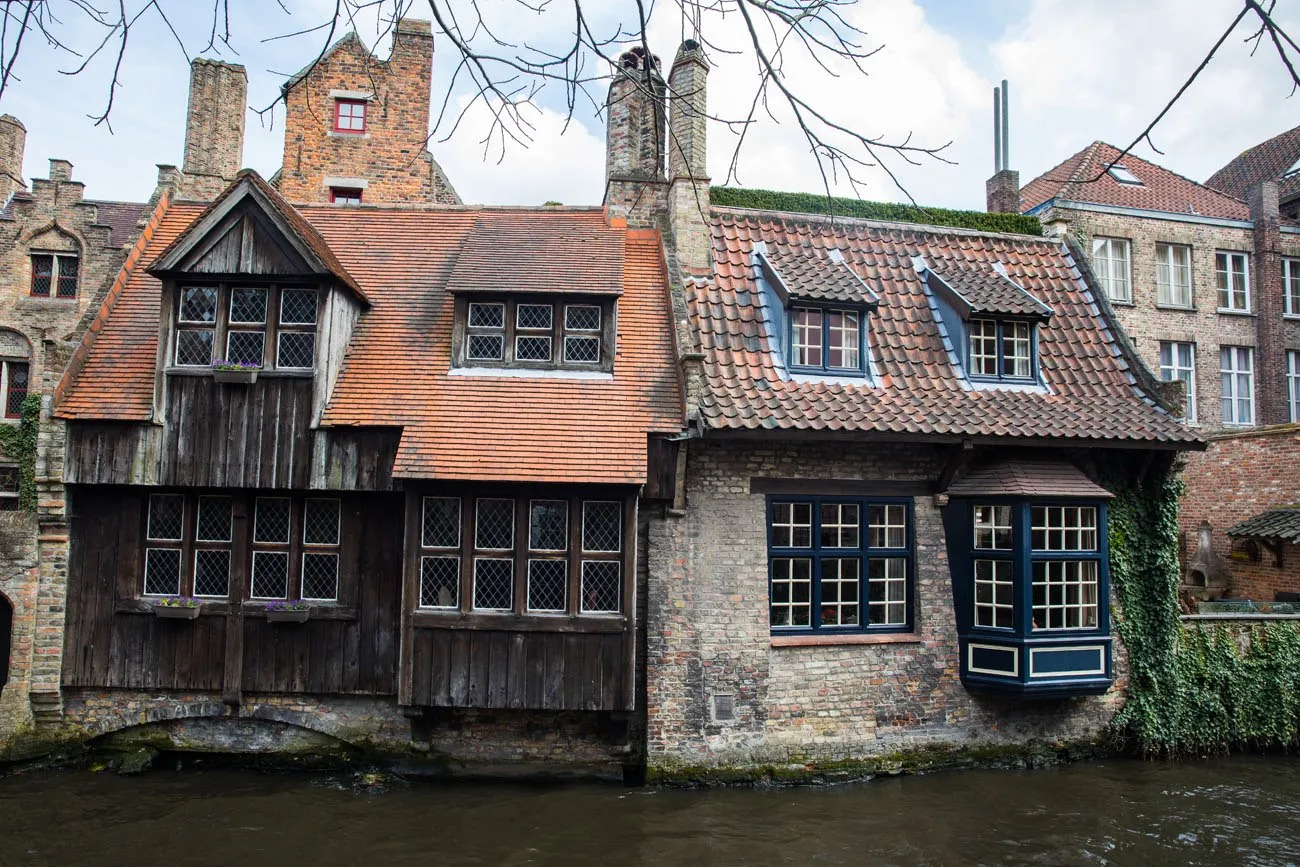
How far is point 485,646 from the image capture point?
33.4 ft

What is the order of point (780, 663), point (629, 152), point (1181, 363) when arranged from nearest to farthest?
1. point (780, 663)
2. point (629, 152)
3. point (1181, 363)

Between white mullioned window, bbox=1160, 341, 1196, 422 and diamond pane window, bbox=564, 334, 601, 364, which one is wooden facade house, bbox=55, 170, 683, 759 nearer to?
diamond pane window, bbox=564, 334, 601, 364

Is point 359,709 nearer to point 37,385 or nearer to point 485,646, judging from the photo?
point 485,646

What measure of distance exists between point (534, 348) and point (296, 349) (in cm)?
306

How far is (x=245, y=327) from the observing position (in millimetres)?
10828

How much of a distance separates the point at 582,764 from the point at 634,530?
3036mm

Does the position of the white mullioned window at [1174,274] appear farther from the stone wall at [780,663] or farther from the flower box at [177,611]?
the flower box at [177,611]

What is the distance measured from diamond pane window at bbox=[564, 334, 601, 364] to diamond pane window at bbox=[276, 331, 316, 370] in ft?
10.7

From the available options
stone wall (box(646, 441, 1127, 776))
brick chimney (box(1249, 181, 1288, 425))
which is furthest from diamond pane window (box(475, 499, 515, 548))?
brick chimney (box(1249, 181, 1288, 425))

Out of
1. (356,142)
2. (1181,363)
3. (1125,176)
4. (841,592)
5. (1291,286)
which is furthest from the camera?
(1125,176)

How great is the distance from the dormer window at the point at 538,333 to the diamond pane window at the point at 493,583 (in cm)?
266

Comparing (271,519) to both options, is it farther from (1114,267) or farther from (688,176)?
(1114,267)

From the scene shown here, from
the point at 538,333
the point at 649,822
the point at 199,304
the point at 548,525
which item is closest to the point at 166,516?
the point at 199,304

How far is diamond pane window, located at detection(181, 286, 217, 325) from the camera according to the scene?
10.9 metres
